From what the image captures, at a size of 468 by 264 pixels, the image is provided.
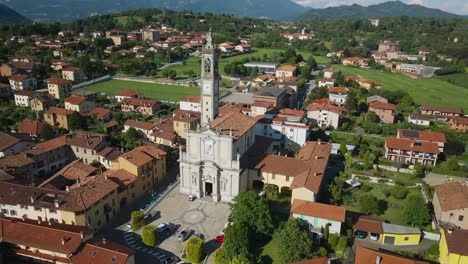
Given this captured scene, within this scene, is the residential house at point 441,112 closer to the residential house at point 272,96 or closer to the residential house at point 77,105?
the residential house at point 272,96

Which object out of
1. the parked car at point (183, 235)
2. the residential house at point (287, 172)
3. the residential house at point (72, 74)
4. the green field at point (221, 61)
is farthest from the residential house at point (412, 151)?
the residential house at point (72, 74)

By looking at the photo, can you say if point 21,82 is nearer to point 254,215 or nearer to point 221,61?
point 221,61

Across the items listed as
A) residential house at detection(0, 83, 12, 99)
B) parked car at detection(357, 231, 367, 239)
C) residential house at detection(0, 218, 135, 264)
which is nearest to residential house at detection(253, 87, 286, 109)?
parked car at detection(357, 231, 367, 239)

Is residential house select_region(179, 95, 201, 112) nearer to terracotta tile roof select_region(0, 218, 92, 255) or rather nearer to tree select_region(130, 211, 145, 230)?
tree select_region(130, 211, 145, 230)

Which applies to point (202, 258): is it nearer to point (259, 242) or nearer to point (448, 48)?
point (259, 242)

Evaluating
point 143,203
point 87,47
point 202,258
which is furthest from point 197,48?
point 202,258

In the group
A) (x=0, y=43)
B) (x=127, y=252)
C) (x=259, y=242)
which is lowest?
(x=259, y=242)
